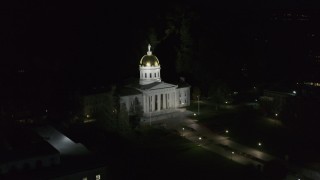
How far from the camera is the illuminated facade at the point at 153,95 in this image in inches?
2074

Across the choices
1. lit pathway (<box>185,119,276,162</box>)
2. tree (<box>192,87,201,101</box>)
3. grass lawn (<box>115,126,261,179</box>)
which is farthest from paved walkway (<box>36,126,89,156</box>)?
tree (<box>192,87,201,101</box>)

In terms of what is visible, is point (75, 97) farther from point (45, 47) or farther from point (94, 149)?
point (45, 47)

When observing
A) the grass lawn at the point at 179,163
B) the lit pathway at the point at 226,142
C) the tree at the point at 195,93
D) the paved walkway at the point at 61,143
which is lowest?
the grass lawn at the point at 179,163

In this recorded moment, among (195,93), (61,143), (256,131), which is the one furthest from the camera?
(195,93)

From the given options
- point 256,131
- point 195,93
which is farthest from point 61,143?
point 195,93

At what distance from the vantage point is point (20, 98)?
4844cm

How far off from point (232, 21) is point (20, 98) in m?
65.6

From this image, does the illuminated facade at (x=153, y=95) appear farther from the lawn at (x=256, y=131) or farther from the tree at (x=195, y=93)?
the lawn at (x=256, y=131)

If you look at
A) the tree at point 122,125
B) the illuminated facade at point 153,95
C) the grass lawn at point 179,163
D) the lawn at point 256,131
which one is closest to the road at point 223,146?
the lawn at point 256,131

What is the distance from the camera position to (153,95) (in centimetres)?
5369

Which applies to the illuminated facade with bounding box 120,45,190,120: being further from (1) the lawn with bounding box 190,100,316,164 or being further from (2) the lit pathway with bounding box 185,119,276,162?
(2) the lit pathway with bounding box 185,119,276,162

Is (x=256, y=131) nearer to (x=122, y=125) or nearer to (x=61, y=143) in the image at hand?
(x=122, y=125)

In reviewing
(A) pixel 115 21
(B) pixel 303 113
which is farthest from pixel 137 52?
(B) pixel 303 113

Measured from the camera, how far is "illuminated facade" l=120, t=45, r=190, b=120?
52.7 metres
